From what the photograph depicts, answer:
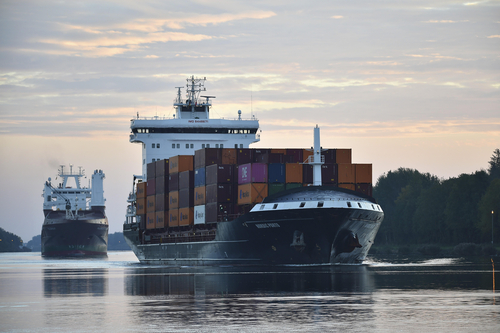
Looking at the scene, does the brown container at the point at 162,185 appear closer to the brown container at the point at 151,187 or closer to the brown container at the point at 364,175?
the brown container at the point at 151,187

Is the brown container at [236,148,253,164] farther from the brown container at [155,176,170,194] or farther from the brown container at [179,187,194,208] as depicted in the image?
the brown container at [155,176,170,194]

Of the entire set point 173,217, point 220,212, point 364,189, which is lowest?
point 173,217

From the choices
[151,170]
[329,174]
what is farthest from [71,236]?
[329,174]

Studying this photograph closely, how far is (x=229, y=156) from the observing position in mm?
59188

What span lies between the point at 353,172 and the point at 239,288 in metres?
27.8

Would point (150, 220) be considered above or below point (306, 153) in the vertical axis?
below

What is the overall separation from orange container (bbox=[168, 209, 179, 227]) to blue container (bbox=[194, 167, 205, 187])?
4909 millimetres

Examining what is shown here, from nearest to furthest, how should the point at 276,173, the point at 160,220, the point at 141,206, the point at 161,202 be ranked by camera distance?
the point at 276,173 < the point at 161,202 < the point at 160,220 < the point at 141,206

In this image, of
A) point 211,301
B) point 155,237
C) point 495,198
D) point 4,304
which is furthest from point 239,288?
point 495,198

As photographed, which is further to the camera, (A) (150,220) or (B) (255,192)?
(A) (150,220)

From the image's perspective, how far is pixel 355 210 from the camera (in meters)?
48.1

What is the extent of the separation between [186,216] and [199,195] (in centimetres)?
327

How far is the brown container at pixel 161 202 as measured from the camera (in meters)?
67.9

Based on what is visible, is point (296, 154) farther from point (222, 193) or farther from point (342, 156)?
point (222, 193)
